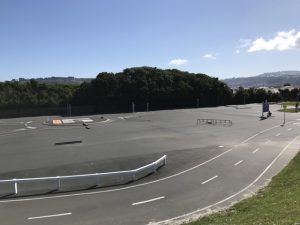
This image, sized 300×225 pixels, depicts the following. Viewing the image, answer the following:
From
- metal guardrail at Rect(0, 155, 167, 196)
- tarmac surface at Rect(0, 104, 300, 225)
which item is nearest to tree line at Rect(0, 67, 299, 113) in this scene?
tarmac surface at Rect(0, 104, 300, 225)

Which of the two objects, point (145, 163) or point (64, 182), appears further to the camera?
point (145, 163)

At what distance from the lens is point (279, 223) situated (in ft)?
38.3

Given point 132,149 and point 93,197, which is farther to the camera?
point 132,149

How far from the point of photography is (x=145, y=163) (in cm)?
2794

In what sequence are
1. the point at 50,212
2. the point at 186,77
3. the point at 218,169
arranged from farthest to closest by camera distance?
Result: the point at 186,77, the point at 218,169, the point at 50,212

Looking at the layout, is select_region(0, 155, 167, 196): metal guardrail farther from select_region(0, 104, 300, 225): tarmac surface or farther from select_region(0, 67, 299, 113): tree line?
select_region(0, 67, 299, 113): tree line

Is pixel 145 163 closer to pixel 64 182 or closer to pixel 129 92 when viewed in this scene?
pixel 64 182

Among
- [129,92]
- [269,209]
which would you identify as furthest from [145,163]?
[129,92]

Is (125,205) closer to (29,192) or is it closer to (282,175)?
(29,192)

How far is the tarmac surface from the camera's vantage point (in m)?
17.2

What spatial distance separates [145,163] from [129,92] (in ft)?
179

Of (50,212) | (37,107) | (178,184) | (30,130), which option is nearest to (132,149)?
(178,184)

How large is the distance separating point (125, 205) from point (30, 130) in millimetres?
33169

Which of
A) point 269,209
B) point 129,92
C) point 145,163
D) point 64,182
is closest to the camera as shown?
point 269,209
